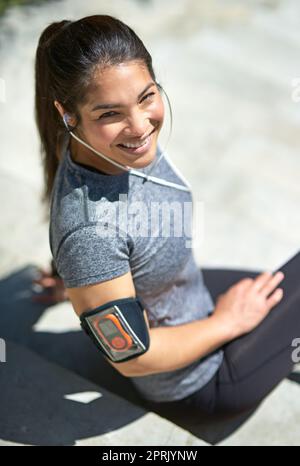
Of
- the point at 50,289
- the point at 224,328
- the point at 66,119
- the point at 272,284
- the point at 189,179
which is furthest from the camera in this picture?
the point at 189,179

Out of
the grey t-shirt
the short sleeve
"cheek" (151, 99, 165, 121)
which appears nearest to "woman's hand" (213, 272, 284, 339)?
the grey t-shirt

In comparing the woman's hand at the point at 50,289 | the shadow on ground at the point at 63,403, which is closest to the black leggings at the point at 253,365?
the shadow on ground at the point at 63,403

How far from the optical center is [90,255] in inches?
56.5

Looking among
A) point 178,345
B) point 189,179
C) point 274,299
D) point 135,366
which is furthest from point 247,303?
point 189,179

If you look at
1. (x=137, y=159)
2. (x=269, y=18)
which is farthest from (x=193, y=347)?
(x=269, y=18)

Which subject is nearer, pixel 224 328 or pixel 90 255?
pixel 90 255

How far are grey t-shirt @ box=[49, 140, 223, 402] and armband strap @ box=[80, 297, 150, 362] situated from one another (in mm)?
76

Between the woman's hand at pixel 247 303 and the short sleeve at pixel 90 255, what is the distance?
1.81 ft

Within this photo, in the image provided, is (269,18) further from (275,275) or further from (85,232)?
(85,232)

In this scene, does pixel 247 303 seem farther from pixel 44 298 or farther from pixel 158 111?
pixel 44 298

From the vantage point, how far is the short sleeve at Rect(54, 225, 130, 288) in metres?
1.44

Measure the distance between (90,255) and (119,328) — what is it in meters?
0.19

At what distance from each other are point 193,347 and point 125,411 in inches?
12.9

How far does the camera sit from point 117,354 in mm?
1551
